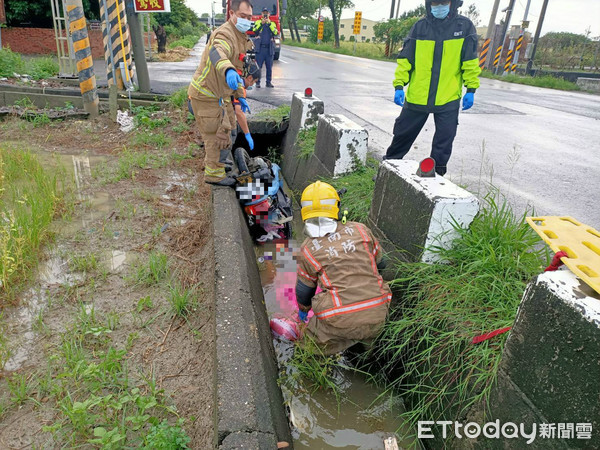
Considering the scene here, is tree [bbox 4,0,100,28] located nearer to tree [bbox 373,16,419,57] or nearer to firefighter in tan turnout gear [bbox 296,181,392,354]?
firefighter in tan turnout gear [bbox 296,181,392,354]

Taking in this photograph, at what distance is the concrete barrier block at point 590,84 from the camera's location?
1681 cm

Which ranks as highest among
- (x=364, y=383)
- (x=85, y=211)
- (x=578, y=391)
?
(x=578, y=391)

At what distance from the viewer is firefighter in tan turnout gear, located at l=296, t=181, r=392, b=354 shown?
8.20 ft

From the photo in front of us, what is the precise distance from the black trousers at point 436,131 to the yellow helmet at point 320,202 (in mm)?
1757

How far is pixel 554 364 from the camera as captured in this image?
4.75 ft

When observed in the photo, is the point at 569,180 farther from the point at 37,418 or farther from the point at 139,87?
the point at 139,87

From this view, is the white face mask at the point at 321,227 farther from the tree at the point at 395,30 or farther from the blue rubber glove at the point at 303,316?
the tree at the point at 395,30

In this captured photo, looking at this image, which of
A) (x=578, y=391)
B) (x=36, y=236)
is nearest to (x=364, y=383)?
(x=578, y=391)

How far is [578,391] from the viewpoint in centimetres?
136

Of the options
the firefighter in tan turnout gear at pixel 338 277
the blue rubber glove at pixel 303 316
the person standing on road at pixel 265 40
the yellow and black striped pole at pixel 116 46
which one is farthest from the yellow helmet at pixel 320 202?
the person standing on road at pixel 265 40

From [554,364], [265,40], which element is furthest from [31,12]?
[554,364]

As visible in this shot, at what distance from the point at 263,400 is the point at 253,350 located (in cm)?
30

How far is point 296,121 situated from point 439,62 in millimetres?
2348

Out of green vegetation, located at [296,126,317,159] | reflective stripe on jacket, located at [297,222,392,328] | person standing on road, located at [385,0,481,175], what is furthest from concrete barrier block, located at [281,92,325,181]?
reflective stripe on jacket, located at [297,222,392,328]
